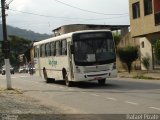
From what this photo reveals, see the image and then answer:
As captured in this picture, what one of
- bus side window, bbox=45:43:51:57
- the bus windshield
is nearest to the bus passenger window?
bus side window, bbox=45:43:51:57

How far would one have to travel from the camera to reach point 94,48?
26422 millimetres

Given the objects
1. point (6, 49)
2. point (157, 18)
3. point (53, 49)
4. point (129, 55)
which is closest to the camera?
point (6, 49)

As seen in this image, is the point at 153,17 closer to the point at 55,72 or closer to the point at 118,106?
the point at 55,72

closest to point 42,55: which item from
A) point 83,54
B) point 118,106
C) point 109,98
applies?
point 83,54

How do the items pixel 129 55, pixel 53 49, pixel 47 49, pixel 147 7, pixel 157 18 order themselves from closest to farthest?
pixel 53 49 → pixel 47 49 → pixel 157 18 → pixel 147 7 → pixel 129 55

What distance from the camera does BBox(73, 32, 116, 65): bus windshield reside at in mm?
26219

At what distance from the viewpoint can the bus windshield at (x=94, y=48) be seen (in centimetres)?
2622

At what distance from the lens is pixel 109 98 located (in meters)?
20.2

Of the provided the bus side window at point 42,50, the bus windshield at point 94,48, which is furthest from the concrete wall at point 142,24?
the bus windshield at point 94,48

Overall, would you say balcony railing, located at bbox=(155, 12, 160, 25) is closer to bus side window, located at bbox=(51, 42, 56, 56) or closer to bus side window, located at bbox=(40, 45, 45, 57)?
bus side window, located at bbox=(40, 45, 45, 57)

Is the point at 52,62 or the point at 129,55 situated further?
the point at 129,55

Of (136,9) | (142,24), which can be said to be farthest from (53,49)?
(136,9)

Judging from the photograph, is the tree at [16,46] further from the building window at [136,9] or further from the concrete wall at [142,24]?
the building window at [136,9]

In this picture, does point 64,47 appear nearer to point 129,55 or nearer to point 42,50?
point 42,50
